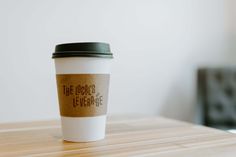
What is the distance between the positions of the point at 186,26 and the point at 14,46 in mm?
1090

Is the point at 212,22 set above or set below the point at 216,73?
above

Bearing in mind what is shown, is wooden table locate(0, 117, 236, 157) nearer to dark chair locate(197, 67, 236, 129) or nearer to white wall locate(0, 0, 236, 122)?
white wall locate(0, 0, 236, 122)

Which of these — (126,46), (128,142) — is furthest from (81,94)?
(126,46)

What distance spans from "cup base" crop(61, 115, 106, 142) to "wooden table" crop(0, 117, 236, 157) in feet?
0.05

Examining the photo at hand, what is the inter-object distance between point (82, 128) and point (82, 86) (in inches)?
3.4

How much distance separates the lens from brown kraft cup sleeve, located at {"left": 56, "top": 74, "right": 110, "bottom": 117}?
56cm

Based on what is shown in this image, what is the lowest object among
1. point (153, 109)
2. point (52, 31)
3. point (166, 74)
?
point (153, 109)

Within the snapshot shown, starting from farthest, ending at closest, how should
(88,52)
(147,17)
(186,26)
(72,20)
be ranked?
(186,26)
(147,17)
(72,20)
(88,52)

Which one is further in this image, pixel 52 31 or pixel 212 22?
pixel 212 22

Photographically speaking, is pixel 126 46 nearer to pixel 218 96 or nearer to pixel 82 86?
pixel 218 96

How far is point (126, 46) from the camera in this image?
62.2 inches

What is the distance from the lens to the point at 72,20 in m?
1.42

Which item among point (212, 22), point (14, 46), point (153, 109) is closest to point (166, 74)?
point (153, 109)

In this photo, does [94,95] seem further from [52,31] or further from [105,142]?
[52,31]
